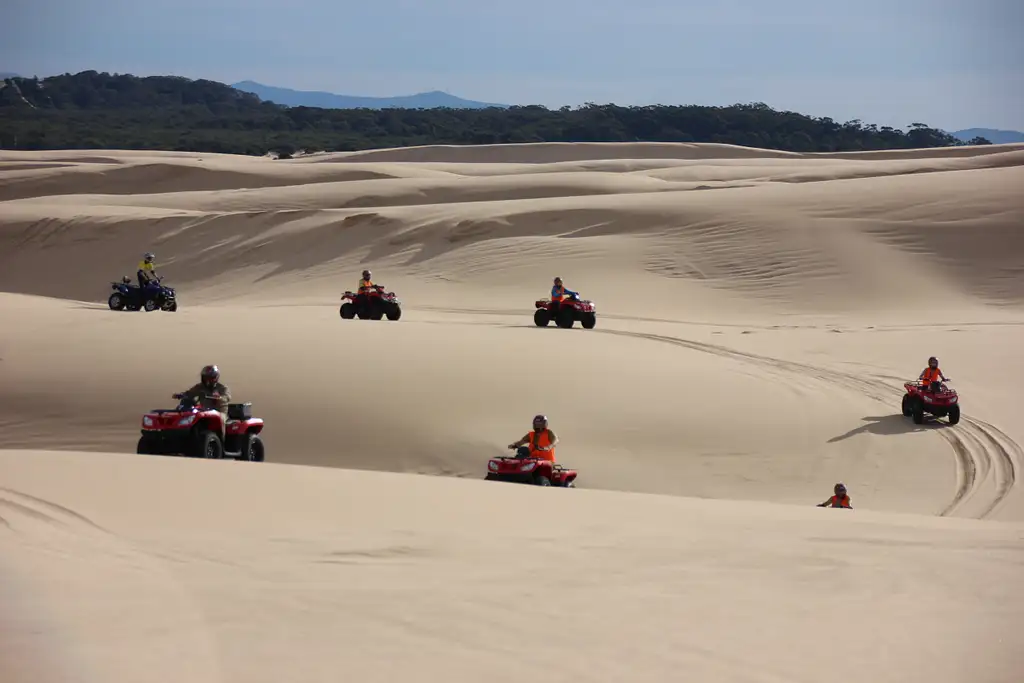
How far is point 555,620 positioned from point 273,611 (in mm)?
1331

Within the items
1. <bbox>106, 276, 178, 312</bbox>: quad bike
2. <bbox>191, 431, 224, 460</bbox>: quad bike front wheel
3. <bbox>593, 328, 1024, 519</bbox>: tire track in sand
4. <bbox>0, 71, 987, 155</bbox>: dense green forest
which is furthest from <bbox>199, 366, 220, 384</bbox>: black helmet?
<bbox>0, 71, 987, 155</bbox>: dense green forest

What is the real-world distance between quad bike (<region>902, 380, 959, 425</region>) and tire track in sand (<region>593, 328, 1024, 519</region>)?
22cm

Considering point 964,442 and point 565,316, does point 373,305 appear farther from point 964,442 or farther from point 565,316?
point 964,442

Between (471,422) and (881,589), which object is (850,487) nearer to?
(471,422)

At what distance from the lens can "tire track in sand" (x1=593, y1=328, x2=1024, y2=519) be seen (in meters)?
12.7

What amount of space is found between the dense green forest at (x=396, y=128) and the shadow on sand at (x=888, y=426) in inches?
2820

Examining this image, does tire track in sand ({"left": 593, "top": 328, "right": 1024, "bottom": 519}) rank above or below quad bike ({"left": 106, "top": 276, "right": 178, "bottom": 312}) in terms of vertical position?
below

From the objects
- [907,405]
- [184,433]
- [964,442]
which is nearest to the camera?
[184,433]

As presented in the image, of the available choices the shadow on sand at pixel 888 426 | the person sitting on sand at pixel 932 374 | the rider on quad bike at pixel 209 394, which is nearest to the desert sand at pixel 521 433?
the shadow on sand at pixel 888 426

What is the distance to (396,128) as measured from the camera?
366 feet

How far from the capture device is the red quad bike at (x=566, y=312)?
842 inches

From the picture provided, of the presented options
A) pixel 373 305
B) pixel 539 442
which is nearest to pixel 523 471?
pixel 539 442

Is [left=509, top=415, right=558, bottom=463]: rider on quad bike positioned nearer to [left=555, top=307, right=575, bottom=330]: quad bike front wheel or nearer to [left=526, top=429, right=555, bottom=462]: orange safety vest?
[left=526, top=429, right=555, bottom=462]: orange safety vest

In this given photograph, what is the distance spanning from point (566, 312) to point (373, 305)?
3619 millimetres
